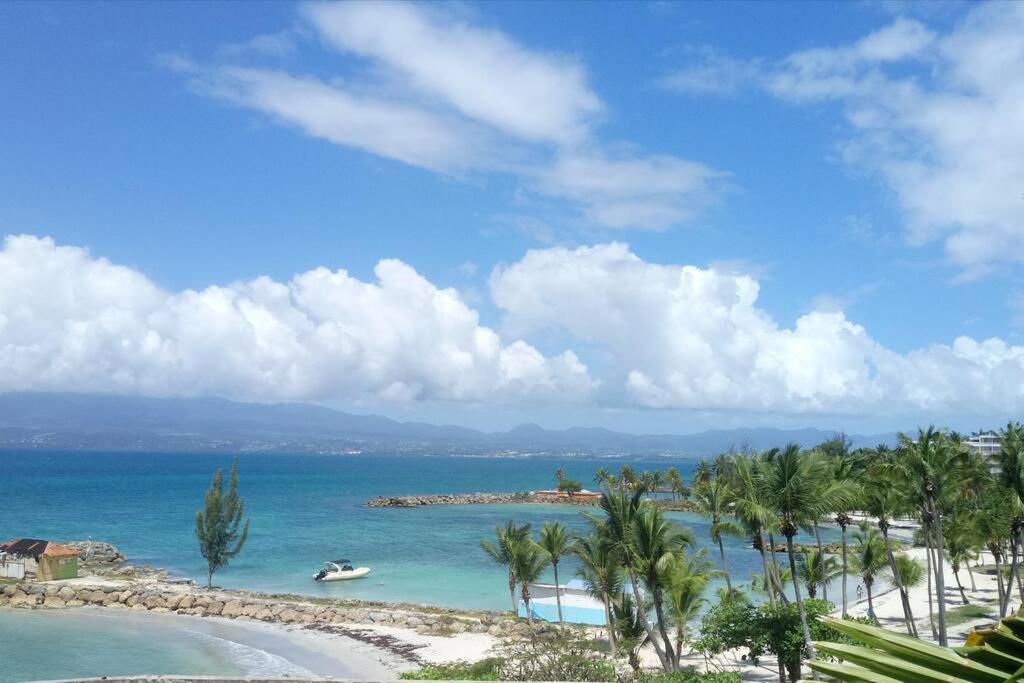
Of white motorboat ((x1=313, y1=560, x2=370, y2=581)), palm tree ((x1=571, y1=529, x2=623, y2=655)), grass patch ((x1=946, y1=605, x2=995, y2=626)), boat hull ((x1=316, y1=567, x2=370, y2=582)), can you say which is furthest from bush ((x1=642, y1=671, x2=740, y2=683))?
white motorboat ((x1=313, y1=560, x2=370, y2=581))

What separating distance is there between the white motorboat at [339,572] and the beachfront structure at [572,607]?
43.5ft

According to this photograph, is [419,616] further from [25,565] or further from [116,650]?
[25,565]

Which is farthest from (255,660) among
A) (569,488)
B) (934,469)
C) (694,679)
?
(569,488)

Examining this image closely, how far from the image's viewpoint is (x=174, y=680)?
39.2 feet

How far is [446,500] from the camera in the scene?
111250 millimetres

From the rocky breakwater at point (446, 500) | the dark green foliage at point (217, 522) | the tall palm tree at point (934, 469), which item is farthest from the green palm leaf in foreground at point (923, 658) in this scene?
the rocky breakwater at point (446, 500)

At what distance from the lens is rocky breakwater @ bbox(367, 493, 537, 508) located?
105 m

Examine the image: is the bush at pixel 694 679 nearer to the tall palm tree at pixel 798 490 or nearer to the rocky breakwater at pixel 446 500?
the tall palm tree at pixel 798 490

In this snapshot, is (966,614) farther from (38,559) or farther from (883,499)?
(38,559)

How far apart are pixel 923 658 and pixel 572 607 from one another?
3779 centimetres

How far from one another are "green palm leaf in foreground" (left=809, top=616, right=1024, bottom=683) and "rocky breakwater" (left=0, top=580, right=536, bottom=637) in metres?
33.4

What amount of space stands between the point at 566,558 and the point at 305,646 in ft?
98.8

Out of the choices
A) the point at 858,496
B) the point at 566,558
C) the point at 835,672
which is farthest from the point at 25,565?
the point at 835,672

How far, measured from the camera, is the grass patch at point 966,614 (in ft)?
107
